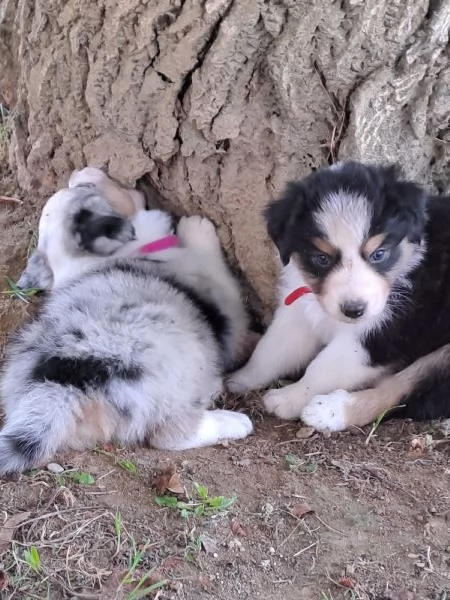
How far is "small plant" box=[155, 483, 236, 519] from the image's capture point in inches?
117

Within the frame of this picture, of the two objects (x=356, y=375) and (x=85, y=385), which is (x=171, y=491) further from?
(x=356, y=375)

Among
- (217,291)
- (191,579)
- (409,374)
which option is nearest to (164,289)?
(217,291)


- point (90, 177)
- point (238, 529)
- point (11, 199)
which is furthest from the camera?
point (11, 199)

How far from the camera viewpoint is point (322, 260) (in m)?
3.33

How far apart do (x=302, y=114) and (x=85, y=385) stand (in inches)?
66.9

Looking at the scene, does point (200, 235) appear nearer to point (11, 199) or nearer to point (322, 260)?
point (322, 260)

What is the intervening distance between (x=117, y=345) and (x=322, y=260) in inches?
38.3

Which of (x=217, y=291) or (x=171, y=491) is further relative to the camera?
(x=217, y=291)

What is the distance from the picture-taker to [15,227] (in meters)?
4.88

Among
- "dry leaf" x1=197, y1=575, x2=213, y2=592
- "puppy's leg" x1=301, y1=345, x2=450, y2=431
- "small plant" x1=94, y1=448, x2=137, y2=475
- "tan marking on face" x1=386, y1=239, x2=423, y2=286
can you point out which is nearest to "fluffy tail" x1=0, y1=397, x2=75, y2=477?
"small plant" x1=94, y1=448, x2=137, y2=475

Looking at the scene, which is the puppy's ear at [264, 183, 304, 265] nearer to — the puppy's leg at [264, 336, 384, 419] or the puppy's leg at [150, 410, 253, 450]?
the puppy's leg at [264, 336, 384, 419]

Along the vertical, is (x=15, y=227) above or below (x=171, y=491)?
above

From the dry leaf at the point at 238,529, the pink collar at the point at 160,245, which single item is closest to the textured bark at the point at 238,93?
the pink collar at the point at 160,245

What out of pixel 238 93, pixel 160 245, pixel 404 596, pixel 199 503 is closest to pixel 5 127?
pixel 160 245
